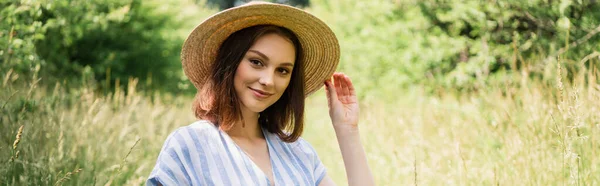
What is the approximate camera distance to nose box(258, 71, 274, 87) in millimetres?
2238

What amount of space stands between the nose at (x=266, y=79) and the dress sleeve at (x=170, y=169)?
1.32 ft

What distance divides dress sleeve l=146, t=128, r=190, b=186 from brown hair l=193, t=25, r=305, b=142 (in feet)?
0.89

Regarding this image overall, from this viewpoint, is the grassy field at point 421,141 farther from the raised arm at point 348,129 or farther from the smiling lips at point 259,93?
the smiling lips at point 259,93

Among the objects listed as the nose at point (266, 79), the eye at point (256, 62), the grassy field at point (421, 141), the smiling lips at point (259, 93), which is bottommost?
the grassy field at point (421, 141)

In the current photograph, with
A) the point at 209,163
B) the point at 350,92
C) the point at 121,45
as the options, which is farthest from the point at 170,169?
the point at 121,45

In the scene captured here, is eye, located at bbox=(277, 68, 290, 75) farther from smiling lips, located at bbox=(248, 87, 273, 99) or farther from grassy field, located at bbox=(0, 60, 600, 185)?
grassy field, located at bbox=(0, 60, 600, 185)

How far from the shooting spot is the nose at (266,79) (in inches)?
88.1

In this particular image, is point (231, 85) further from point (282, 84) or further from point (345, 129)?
point (345, 129)

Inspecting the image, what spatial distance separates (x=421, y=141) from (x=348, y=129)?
81.0 inches

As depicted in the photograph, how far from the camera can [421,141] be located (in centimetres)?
446

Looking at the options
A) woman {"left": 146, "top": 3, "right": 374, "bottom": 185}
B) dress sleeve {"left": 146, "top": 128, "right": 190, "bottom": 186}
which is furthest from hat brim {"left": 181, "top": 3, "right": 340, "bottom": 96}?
dress sleeve {"left": 146, "top": 128, "right": 190, "bottom": 186}

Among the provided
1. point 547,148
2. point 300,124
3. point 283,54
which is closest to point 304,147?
point 300,124

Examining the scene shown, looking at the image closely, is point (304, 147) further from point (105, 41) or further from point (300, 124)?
point (105, 41)

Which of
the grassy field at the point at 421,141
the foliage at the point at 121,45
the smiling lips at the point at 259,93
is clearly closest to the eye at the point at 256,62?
the smiling lips at the point at 259,93
